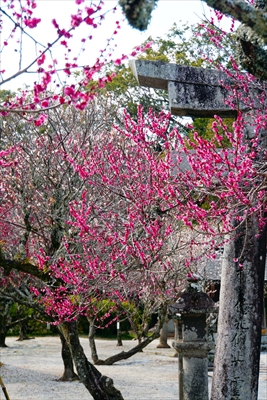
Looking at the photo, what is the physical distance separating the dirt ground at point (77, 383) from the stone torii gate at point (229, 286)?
19.6 feet

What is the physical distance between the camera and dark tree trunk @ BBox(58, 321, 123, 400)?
27.7 feet

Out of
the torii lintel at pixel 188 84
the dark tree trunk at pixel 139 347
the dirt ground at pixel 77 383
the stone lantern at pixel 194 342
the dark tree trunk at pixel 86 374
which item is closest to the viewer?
the torii lintel at pixel 188 84

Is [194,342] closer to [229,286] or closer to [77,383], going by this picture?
[229,286]

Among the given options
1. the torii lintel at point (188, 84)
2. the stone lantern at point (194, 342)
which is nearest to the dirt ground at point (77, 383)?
the stone lantern at point (194, 342)

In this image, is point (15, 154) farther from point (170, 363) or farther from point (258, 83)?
point (170, 363)

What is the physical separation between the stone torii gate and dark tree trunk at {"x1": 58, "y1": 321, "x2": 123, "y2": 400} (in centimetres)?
306

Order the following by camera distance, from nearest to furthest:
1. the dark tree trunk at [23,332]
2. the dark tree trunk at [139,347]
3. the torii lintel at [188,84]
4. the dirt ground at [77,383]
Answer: the torii lintel at [188,84]
the dirt ground at [77,383]
the dark tree trunk at [139,347]
the dark tree trunk at [23,332]

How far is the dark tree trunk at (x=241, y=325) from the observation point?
569 cm

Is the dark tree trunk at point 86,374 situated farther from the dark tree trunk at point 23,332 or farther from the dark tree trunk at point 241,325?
the dark tree trunk at point 23,332

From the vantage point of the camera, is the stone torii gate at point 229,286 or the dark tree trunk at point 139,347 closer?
the stone torii gate at point 229,286

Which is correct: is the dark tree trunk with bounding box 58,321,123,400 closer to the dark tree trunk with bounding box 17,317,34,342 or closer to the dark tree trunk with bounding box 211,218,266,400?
the dark tree trunk with bounding box 211,218,266,400

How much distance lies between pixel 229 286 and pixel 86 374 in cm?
354

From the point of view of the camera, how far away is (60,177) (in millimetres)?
9422

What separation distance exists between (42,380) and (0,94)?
20.4 m
